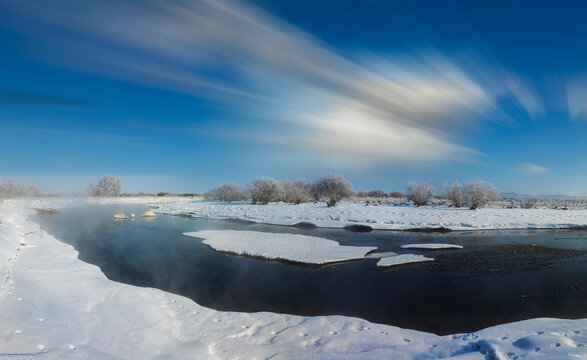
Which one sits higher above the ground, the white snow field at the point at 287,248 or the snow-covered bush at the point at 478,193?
the snow-covered bush at the point at 478,193

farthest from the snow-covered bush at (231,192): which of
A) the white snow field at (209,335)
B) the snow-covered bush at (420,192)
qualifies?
the white snow field at (209,335)

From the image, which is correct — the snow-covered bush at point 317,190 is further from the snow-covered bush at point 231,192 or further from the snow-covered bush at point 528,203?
the snow-covered bush at point 528,203

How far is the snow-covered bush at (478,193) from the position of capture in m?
40.2

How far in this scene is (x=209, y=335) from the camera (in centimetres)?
607

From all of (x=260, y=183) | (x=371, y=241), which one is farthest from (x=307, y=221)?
(x=260, y=183)

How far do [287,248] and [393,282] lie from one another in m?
6.37

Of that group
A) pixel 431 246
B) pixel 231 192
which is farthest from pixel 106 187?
pixel 431 246

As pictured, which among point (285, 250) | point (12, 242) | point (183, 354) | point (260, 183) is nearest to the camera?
point (183, 354)

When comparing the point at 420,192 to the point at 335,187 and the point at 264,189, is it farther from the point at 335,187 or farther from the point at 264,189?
the point at 264,189

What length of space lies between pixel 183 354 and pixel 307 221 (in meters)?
22.1

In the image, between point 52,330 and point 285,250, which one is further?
point 285,250

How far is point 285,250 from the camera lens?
1510cm

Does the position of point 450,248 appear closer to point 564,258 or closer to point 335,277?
point 564,258

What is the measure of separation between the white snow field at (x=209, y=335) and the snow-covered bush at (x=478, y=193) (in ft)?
126
